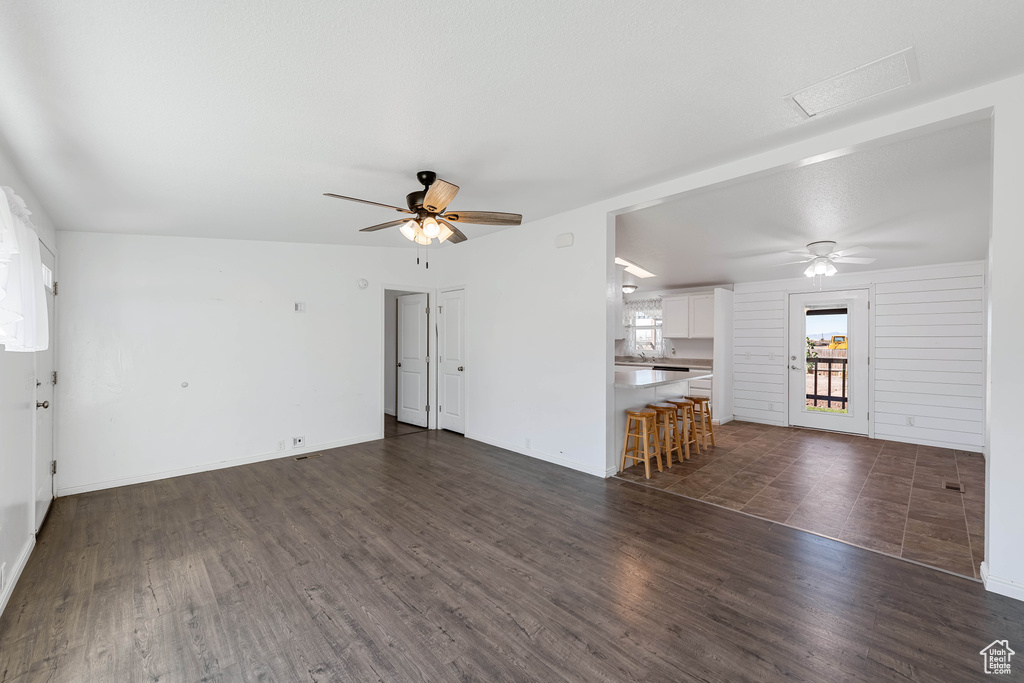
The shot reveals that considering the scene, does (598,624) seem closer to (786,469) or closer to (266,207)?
(786,469)

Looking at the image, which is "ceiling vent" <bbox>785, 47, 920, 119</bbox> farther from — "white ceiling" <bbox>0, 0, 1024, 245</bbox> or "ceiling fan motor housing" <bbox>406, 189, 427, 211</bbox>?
"ceiling fan motor housing" <bbox>406, 189, 427, 211</bbox>

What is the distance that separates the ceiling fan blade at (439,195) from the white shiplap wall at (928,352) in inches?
234

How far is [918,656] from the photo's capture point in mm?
1756

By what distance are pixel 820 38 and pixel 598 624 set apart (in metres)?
2.72

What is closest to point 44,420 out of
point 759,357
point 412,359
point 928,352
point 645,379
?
point 412,359

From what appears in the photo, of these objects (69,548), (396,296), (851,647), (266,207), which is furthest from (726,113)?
(396,296)

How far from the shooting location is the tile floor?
2.79 metres

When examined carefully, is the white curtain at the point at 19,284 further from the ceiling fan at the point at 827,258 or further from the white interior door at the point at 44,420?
the ceiling fan at the point at 827,258

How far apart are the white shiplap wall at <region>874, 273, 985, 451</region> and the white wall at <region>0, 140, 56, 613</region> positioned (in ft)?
27.9

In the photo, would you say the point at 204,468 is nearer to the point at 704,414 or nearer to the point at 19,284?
the point at 19,284

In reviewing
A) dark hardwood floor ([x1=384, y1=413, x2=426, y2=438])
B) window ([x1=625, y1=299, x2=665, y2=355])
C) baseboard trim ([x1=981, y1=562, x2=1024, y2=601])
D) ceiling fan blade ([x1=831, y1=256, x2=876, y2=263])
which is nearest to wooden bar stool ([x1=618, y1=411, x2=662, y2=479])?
baseboard trim ([x1=981, y1=562, x2=1024, y2=601])

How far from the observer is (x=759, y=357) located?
267 inches

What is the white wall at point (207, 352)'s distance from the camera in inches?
152

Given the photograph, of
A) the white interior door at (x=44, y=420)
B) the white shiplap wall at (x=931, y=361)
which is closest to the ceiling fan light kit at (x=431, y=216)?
the white interior door at (x=44, y=420)
